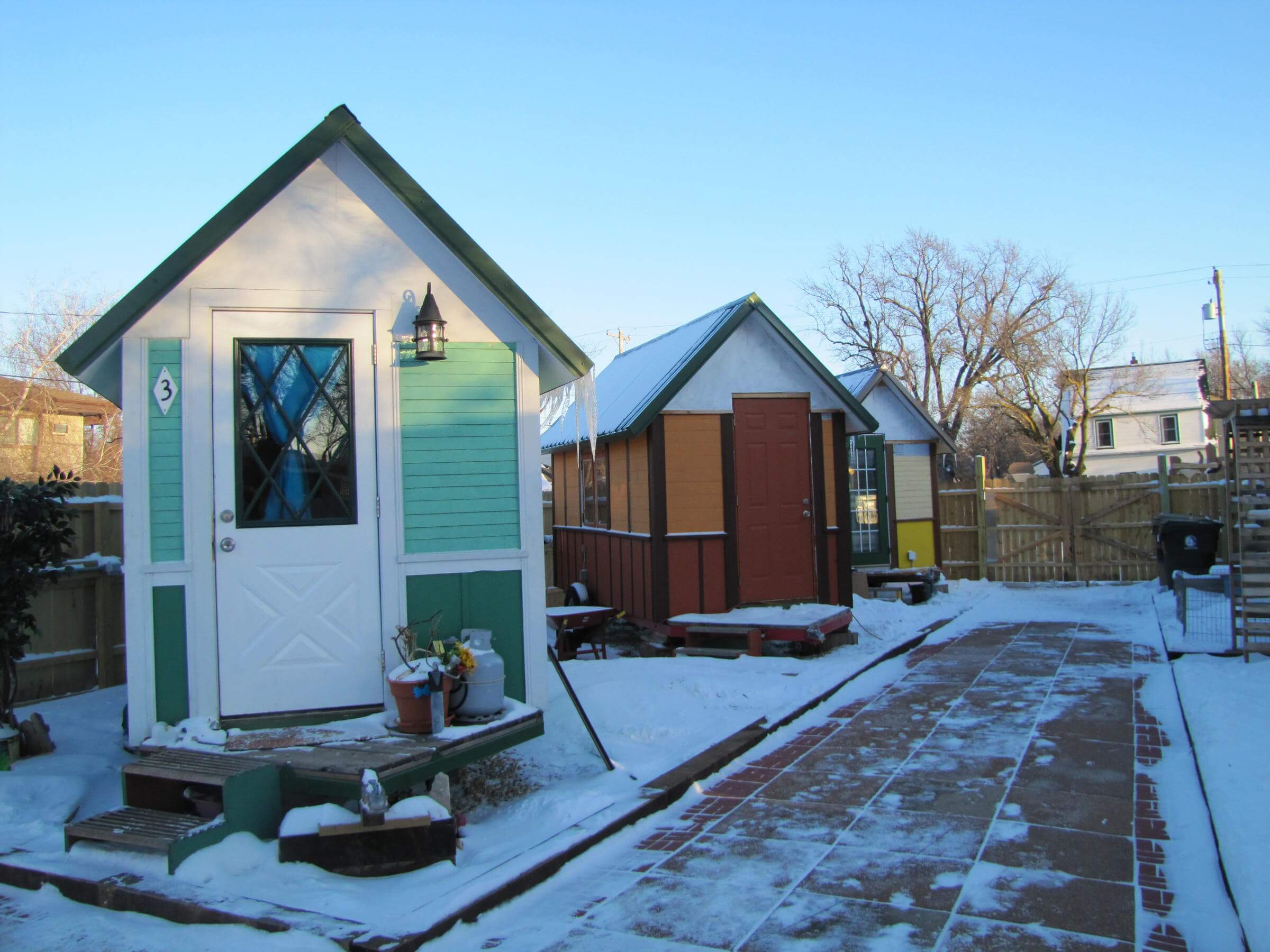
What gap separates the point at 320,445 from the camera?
5.65 meters

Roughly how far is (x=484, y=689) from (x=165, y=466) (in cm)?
219

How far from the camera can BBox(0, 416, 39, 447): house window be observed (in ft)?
77.8

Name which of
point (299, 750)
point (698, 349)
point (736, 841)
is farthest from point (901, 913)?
point (698, 349)

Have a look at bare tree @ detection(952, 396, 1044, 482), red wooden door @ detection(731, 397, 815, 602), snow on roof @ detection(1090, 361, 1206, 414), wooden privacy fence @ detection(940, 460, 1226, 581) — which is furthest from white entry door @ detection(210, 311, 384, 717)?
bare tree @ detection(952, 396, 1044, 482)

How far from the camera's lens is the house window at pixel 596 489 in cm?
1217

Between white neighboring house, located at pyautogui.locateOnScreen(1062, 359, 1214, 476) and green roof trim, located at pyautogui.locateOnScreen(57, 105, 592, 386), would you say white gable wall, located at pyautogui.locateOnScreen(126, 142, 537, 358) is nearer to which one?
green roof trim, located at pyautogui.locateOnScreen(57, 105, 592, 386)

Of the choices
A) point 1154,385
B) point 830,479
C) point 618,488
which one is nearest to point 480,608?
point 618,488

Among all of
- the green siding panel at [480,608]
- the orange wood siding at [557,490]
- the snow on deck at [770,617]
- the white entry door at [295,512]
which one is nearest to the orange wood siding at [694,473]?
the snow on deck at [770,617]

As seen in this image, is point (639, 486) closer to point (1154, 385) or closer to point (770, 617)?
point (770, 617)

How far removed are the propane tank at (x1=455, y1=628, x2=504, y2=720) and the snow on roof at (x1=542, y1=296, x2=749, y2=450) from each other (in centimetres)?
486

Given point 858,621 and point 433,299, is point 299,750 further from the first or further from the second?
point 858,621

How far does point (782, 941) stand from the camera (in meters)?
3.54

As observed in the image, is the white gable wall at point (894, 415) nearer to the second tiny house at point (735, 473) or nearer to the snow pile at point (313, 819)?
the second tiny house at point (735, 473)

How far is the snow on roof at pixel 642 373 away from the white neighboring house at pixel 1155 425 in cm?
2654
